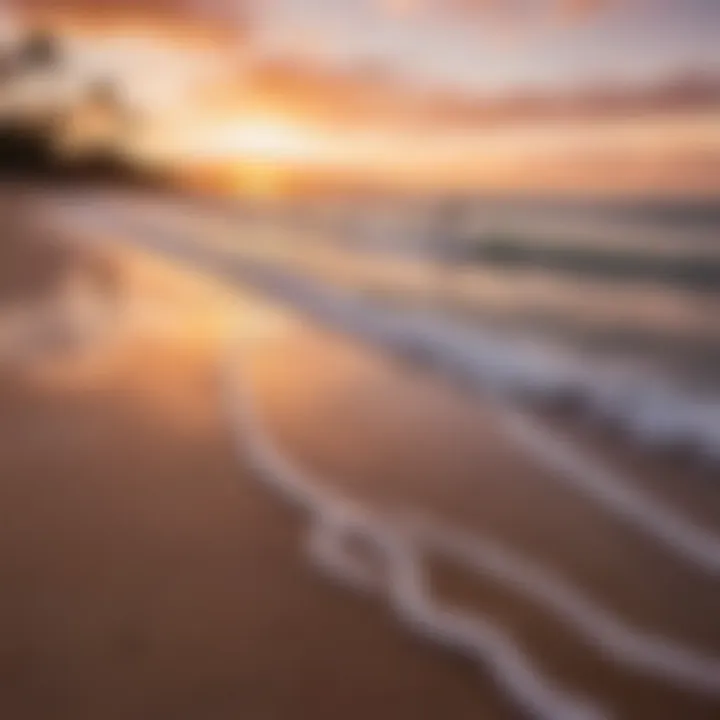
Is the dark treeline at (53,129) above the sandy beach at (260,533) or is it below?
above

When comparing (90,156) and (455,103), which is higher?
(455,103)

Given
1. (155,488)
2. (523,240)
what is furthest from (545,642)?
(523,240)

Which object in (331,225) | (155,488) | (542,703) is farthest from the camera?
(331,225)

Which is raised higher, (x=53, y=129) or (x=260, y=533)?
(x=53, y=129)

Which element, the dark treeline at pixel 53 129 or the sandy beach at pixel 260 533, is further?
the dark treeline at pixel 53 129

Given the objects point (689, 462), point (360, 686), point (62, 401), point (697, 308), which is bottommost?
point (360, 686)

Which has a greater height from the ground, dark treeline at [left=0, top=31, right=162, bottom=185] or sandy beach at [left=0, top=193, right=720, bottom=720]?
dark treeline at [left=0, top=31, right=162, bottom=185]

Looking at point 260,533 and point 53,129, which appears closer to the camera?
point 260,533

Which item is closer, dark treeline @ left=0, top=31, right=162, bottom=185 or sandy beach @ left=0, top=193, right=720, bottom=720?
sandy beach @ left=0, top=193, right=720, bottom=720

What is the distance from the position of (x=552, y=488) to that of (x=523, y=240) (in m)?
0.24

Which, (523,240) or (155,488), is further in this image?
(523,240)

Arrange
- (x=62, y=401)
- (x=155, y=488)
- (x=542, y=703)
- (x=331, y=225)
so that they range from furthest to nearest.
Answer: (x=331, y=225)
(x=62, y=401)
(x=155, y=488)
(x=542, y=703)

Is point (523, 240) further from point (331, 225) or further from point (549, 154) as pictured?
point (331, 225)

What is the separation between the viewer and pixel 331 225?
97 cm
